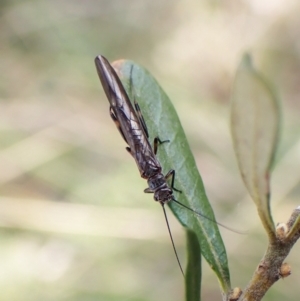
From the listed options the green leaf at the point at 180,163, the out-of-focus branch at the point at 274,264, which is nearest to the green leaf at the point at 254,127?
the out-of-focus branch at the point at 274,264

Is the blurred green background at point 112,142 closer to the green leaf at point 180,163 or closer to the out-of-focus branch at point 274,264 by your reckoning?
the green leaf at point 180,163

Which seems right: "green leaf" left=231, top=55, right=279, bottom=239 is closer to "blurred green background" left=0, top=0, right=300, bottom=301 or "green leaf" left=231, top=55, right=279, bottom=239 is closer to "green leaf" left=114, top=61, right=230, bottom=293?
"green leaf" left=114, top=61, right=230, bottom=293

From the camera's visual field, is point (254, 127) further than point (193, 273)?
No

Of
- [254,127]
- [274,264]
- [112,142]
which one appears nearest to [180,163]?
[274,264]

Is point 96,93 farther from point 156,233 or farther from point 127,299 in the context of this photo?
point 127,299

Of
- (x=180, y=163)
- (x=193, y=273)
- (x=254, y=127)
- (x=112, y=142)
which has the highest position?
(x=112, y=142)

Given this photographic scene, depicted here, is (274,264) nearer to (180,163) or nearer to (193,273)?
(193,273)
